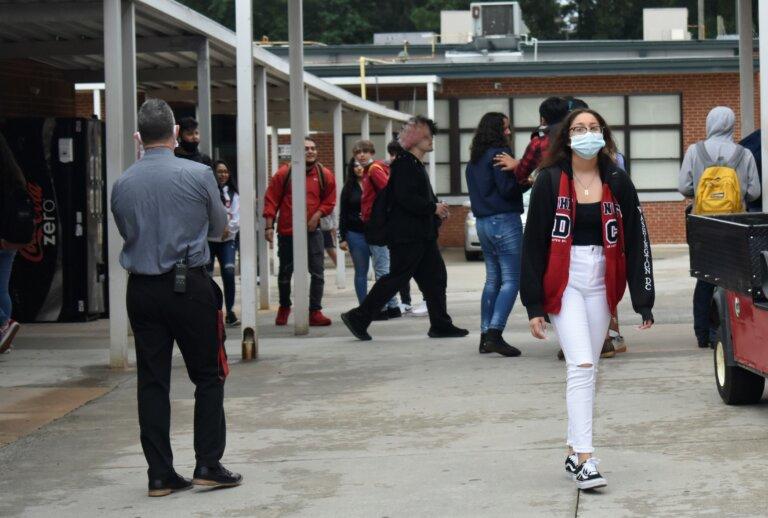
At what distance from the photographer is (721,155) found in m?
10.6

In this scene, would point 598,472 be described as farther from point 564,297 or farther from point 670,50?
point 670,50

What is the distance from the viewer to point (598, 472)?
6.44 meters

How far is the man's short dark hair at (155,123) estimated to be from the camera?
22.2 feet

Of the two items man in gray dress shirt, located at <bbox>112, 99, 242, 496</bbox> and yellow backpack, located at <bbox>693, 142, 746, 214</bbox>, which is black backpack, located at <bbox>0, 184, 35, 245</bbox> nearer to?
man in gray dress shirt, located at <bbox>112, 99, 242, 496</bbox>

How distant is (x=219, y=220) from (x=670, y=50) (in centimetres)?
3041

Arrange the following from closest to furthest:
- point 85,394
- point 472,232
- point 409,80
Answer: point 85,394, point 472,232, point 409,80

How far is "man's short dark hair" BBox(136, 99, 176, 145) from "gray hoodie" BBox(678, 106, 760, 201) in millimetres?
5066

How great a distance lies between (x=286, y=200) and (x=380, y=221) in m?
2.48

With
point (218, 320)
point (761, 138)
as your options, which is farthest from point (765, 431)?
point (761, 138)

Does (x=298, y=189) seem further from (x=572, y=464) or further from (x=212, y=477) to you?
(x=572, y=464)

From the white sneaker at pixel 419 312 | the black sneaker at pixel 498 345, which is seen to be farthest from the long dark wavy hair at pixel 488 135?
the white sneaker at pixel 419 312

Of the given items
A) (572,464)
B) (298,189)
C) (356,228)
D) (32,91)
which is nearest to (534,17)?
(32,91)

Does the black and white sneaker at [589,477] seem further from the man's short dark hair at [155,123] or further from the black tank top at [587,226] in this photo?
the man's short dark hair at [155,123]

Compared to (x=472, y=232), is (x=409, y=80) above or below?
above
